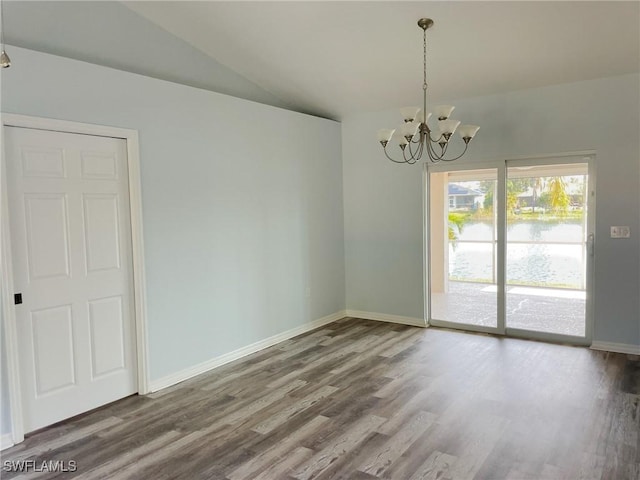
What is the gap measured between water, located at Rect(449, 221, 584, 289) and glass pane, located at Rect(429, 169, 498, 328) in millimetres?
12

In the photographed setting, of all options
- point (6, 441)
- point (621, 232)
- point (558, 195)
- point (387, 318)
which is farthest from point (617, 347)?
point (6, 441)

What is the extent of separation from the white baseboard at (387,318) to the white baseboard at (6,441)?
161 inches

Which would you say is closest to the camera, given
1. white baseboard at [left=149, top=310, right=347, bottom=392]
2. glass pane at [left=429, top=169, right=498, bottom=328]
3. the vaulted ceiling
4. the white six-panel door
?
the white six-panel door

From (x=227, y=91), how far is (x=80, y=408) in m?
3.33

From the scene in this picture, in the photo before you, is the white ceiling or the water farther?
the water

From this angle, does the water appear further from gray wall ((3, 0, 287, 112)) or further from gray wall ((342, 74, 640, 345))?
gray wall ((3, 0, 287, 112))

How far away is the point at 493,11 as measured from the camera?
3.40 metres

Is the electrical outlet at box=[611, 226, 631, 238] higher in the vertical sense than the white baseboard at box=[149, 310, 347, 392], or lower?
higher

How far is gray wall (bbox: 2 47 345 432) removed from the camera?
3355mm

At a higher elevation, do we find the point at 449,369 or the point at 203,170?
the point at 203,170

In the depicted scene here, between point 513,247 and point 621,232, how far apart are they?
40.8 inches

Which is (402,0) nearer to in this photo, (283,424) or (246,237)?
(246,237)

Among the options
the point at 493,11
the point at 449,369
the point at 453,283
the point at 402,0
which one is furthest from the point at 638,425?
the point at 402,0

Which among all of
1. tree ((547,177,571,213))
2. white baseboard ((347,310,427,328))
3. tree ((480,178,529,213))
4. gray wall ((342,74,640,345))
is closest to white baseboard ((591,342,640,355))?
gray wall ((342,74,640,345))
